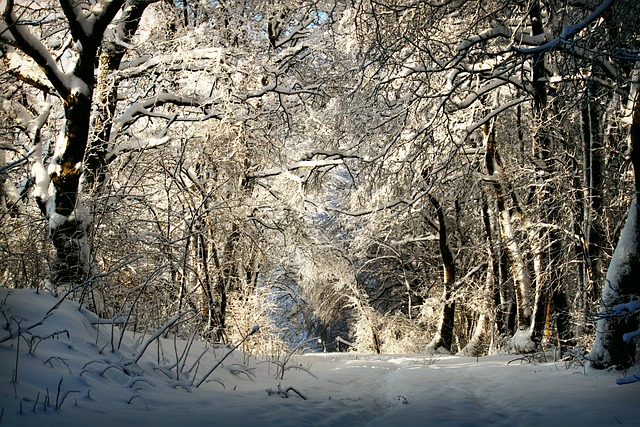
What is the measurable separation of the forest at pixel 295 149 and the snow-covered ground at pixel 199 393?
37 cm

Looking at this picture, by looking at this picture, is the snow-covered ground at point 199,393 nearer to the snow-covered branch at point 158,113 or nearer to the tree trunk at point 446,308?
the snow-covered branch at point 158,113

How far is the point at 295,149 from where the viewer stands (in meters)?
13.2

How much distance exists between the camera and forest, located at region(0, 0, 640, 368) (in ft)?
16.1

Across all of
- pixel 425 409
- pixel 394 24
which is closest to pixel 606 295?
pixel 425 409

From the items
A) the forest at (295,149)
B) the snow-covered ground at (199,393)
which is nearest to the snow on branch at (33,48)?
the forest at (295,149)

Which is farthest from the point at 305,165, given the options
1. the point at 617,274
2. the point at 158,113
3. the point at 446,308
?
the point at 617,274

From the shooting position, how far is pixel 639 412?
3012 millimetres

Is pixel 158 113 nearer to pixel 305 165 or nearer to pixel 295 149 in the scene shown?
pixel 305 165

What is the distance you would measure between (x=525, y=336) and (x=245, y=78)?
6946 mm

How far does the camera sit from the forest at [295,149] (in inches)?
193

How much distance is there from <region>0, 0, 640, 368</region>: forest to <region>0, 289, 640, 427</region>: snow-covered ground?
0.37m

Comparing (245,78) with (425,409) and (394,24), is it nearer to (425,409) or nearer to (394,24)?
(394,24)

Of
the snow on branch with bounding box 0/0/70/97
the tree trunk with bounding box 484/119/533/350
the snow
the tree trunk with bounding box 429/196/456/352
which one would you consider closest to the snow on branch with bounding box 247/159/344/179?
the tree trunk with bounding box 484/119/533/350

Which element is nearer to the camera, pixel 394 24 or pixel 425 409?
pixel 425 409
